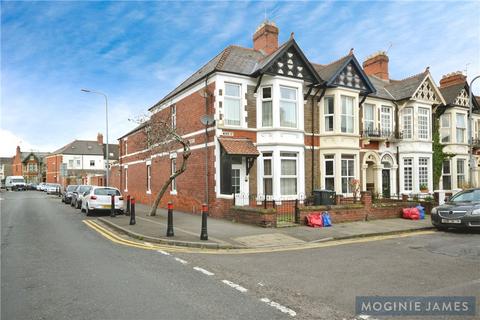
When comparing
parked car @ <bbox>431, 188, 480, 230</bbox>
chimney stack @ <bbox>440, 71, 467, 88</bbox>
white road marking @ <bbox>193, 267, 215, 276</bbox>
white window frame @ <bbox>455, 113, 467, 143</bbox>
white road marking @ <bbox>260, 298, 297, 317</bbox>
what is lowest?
white road marking @ <bbox>193, 267, 215, 276</bbox>

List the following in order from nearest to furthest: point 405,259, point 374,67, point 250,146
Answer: point 405,259 < point 250,146 < point 374,67

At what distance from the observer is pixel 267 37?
64.5 feet

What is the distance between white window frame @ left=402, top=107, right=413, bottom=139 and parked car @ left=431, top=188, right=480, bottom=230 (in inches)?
353

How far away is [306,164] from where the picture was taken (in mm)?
17906

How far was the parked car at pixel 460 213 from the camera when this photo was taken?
1189 cm

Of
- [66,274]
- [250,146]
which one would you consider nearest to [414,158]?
[250,146]

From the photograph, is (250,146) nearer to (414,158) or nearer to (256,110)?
(256,110)

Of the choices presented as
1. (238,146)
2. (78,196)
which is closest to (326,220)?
(238,146)

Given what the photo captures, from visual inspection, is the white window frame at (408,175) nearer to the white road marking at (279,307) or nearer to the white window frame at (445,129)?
the white window frame at (445,129)

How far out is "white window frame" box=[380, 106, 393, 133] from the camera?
2141 centimetres

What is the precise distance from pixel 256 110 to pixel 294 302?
1249 centimetres

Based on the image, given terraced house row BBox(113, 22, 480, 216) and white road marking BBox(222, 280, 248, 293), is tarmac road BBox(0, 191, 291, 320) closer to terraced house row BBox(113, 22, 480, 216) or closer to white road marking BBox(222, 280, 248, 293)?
white road marking BBox(222, 280, 248, 293)

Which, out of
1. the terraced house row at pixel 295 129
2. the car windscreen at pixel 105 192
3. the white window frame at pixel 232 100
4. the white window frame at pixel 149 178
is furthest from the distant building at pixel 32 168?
the white window frame at pixel 232 100

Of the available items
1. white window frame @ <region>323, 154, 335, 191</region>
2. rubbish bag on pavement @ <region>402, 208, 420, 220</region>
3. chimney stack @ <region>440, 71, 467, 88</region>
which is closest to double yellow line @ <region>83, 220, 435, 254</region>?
rubbish bag on pavement @ <region>402, 208, 420, 220</region>
